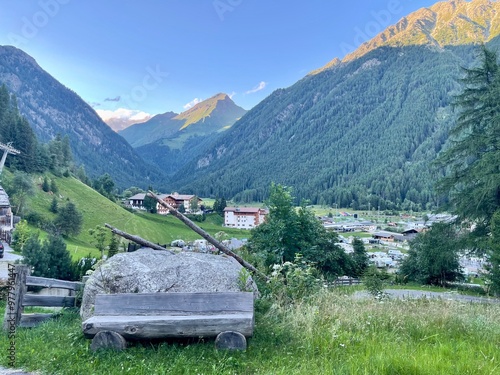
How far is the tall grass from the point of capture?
407cm

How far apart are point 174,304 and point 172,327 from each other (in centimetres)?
61

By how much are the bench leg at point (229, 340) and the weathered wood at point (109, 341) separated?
4.52 feet

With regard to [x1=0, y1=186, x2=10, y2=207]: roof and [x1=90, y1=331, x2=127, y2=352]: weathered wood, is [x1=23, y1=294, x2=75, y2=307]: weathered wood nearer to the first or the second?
[x1=90, y1=331, x2=127, y2=352]: weathered wood

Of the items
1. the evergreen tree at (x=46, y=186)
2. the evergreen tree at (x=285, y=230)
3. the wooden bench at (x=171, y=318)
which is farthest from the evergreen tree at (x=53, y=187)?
the wooden bench at (x=171, y=318)

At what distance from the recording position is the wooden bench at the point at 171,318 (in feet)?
16.4

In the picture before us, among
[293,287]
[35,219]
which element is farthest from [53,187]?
[293,287]

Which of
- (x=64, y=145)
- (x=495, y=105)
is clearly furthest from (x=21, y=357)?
(x=64, y=145)

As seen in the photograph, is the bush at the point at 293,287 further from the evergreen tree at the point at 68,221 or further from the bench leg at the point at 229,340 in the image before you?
the evergreen tree at the point at 68,221

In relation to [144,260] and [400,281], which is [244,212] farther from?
[144,260]

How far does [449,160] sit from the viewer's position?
843 inches

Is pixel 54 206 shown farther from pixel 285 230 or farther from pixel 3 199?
pixel 285 230

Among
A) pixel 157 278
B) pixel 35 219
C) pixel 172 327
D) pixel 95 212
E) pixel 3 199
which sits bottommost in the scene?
pixel 35 219

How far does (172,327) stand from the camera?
4980 millimetres

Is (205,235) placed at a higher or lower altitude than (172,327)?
higher
